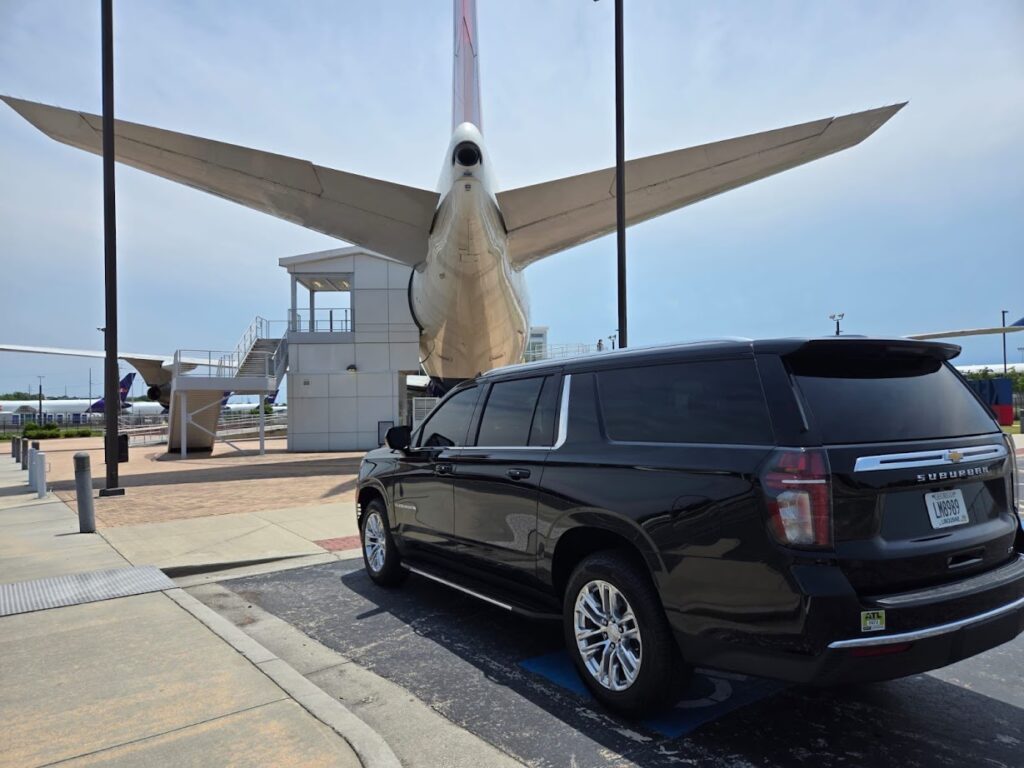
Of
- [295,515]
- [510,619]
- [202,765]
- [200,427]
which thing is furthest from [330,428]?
[202,765]

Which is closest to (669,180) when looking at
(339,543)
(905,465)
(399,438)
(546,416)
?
(339,543)

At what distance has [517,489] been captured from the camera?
4.27 metres

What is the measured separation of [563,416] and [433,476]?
A: 5.11ft

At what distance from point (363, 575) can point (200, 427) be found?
19.7 metres

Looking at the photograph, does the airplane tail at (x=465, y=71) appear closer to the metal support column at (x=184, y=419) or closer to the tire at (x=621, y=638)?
the metal support column at (x=184, y=419)

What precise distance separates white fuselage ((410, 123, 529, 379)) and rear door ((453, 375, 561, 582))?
8.62 meters

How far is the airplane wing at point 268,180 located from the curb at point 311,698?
34.1ft

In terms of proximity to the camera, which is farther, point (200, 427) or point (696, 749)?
point (200, 427)

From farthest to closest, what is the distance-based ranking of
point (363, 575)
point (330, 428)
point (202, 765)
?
point (330, 428), point (363, 575), point (202, 765)

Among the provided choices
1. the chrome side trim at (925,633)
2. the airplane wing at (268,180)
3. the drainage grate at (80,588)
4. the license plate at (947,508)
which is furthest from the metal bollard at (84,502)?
the license plate at (947,508)

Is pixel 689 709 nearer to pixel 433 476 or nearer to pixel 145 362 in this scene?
pixel 433 476

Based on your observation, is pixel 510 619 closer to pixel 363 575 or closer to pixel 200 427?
pixel 363 575

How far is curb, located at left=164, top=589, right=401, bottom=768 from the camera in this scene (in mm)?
3023

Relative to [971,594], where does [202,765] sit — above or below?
below
